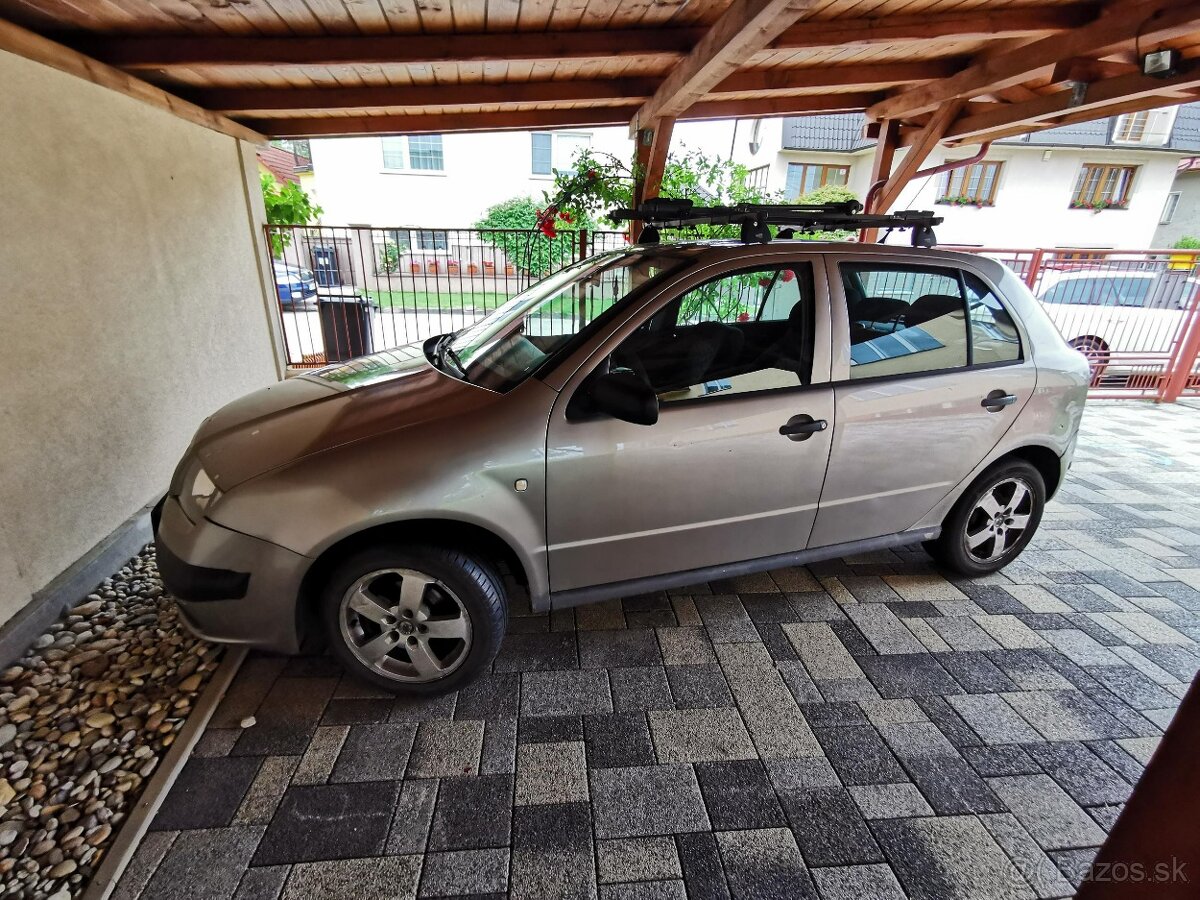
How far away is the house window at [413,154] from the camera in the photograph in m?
17.6

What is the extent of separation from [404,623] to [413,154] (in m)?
19.0

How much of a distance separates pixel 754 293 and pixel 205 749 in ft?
10.3

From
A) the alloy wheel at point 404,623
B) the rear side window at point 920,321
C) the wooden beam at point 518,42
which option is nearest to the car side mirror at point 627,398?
the alloy wheel at point 404,623

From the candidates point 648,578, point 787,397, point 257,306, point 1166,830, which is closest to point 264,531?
point 648,578

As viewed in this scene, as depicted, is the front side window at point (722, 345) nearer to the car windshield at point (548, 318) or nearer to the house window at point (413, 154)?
the car windshield at point (548, 318)

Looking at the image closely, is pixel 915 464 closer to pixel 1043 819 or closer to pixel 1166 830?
pixel 1043 819

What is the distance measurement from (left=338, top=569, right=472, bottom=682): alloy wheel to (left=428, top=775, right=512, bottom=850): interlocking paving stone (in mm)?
447

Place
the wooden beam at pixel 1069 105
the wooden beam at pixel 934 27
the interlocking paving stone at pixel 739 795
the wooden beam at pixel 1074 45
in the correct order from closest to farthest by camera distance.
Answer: the interlocking paving stone at pixel 739 795 → the wooden beam at pixel 1074 45 → the wooden beam at pixel 934 27 → the wooden beam at pixel 1069 105

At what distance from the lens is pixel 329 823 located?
1834 mm

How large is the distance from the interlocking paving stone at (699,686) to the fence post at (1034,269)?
692cm

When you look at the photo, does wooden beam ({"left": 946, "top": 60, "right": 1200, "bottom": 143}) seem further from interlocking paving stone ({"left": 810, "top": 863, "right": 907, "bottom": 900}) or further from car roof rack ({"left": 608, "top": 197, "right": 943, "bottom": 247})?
interlocking paving stone ({"left": 810, "top": 863, "right": 907, "bottom": 900})

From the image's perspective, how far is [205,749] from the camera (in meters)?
2.09

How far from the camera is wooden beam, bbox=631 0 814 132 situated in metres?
2.87

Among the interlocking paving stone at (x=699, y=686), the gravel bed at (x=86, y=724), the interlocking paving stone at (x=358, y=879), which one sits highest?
the interlocking paving stone at (x=699, y=686)
